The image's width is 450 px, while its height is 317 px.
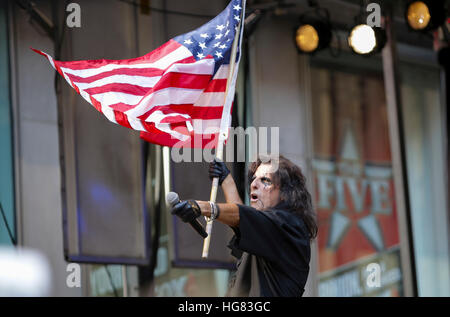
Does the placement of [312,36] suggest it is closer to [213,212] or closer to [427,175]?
[427,175]

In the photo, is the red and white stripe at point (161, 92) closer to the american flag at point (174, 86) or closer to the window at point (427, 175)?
the american flag at point (174, 86)

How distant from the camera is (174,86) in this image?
20.4ft

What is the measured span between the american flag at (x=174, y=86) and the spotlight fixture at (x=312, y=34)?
4224 mm

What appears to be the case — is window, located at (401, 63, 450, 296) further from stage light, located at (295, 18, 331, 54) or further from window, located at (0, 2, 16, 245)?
window, located at (0, 2, 16, 245)

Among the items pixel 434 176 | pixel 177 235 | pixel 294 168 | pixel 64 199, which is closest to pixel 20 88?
pixel 64 199

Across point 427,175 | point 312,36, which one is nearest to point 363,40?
point 312,36

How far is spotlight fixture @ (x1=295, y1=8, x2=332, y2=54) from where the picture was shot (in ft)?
35.0

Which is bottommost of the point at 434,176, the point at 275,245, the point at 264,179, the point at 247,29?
the point at 275,245

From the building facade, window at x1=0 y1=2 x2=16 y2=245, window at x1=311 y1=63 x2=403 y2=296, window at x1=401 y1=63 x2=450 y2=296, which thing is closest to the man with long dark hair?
the building facade

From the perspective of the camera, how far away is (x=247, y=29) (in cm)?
1010

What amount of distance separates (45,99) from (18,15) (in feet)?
2.96

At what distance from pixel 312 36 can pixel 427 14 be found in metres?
1.29

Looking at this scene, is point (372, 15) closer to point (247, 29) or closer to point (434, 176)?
point (247, 29)

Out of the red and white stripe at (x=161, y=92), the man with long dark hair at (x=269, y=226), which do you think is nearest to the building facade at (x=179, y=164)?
the red and white stripe at (x=161, y=92)
